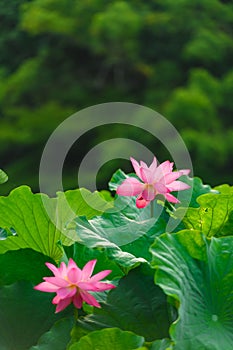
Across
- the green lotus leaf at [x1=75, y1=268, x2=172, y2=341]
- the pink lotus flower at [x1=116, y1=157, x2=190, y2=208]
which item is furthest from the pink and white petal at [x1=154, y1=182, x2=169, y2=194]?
the green lotus leaf at [x1=75, y1=268, x2=172, y2=341]

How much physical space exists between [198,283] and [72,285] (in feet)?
0.30

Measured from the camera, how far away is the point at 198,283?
49 centimetres

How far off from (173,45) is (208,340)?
8.30 metres

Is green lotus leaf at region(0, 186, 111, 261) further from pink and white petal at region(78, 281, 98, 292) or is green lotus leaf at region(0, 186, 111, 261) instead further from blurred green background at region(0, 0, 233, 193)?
blurred green background at region(0, 0, 233, 193)

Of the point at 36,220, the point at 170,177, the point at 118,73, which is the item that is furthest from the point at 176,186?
the point at 118,73

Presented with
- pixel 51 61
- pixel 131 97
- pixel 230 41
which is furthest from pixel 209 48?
pixel 51 61

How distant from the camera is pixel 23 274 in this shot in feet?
1.84

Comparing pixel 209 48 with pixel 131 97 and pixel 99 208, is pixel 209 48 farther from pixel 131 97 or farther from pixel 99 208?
pixel 99 208

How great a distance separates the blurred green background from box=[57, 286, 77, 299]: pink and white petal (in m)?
6.79

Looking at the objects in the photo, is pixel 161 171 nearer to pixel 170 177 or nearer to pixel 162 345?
pixel 170 177

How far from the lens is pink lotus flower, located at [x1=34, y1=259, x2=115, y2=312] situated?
1.53 ft

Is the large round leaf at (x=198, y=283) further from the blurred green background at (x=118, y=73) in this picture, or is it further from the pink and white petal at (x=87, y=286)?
the blurred green background at (x=118, y=73)

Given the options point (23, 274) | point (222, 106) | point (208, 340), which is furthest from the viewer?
point (222, 106)

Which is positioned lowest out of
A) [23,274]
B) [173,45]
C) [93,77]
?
[93,77]
